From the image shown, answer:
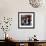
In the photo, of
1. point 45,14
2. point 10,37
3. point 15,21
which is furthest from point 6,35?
point 45,14

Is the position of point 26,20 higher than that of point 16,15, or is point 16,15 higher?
point 16,15

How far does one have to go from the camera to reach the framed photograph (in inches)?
181

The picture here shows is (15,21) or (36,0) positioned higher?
(36,0)

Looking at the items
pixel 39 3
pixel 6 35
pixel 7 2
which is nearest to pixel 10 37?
pixel 6 35

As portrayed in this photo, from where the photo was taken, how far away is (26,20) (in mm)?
4672

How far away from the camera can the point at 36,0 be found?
4.68 metres

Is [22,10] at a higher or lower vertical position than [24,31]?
higher

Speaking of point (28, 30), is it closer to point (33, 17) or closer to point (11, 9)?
point (33, 17)

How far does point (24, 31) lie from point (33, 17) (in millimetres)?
593

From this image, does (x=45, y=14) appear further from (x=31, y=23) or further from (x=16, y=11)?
(x=16, y=11)

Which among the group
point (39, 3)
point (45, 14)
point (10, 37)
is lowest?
point (10, 37)

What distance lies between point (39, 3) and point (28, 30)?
3.42 ft

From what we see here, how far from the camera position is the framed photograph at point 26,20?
15.1 feet

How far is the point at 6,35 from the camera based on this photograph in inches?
176
